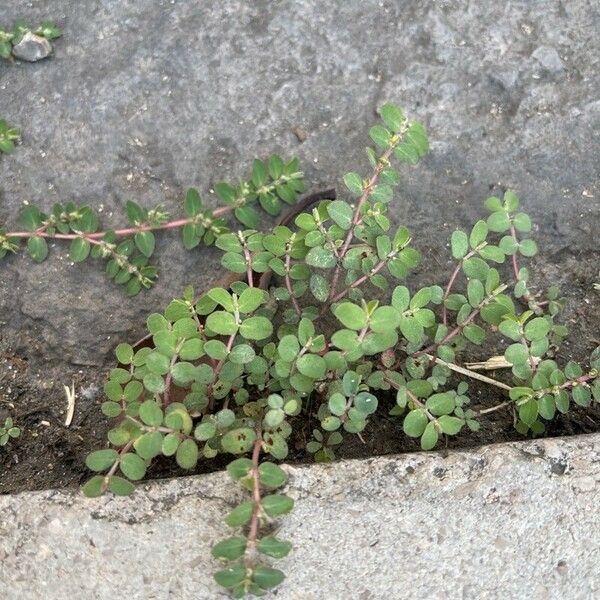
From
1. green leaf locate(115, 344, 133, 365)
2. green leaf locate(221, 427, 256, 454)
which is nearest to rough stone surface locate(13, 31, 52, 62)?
green leaf locate(115, 344, 133, 365)

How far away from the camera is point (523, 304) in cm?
226

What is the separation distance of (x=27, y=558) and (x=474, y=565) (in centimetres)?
102

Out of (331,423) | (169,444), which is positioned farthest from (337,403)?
(169,444)

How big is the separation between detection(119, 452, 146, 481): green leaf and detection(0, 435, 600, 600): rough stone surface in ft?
0.27

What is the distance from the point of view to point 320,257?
6.22 ft

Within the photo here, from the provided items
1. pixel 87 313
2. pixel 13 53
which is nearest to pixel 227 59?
pixel 13 53

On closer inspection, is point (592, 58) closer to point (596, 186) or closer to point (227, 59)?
point (596, 186)

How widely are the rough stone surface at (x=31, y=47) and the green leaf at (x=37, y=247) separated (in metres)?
→ 0.58

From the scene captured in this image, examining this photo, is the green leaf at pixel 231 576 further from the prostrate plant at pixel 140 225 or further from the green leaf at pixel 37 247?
the green leaf at pixel 37 247

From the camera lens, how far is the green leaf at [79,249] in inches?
85.8

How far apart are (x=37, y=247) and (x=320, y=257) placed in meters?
0.87

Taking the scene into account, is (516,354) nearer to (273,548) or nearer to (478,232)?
(478,232)

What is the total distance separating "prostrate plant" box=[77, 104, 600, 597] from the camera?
1.71 meters

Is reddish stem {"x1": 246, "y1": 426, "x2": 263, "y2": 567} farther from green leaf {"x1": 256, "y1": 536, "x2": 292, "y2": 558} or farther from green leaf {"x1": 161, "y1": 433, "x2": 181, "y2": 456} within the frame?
green leaf {"x1": 161, "y1": 433, "x2": 181, "y2": 456}
